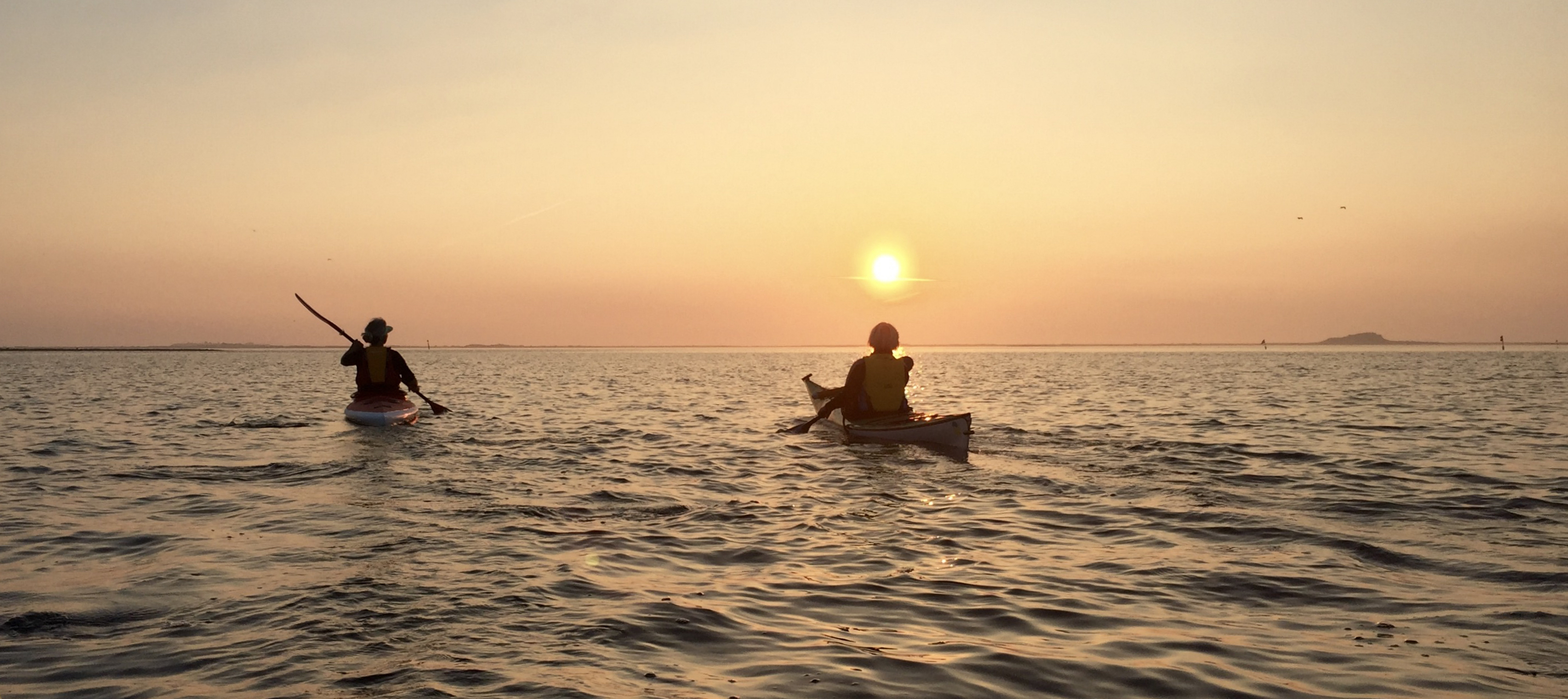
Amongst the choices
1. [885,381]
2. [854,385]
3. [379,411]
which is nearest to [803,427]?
[854,385]

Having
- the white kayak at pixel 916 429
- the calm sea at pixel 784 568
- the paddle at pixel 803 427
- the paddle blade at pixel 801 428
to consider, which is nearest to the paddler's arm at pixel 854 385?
the white kayak at pixel 916 429

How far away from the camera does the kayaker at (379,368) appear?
23312 mm

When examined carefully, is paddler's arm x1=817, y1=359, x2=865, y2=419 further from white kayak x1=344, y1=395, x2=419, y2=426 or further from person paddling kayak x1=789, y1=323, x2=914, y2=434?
white kayak x1=344, y1=395, x2=419, y2=426

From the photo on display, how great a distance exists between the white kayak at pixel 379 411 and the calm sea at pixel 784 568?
69.0 inches

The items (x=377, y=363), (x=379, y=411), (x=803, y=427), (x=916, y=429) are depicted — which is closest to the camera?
(x=916, y=429)

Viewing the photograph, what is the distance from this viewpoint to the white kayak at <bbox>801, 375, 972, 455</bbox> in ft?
57.2

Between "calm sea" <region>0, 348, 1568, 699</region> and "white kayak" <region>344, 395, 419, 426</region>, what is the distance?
1.75 m

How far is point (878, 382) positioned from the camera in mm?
19109

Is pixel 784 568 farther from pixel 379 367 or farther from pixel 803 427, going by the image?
pixel 379 367

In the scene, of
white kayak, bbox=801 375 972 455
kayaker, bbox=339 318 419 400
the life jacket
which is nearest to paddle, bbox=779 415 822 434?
white kayak, bbox=801 375 972 455

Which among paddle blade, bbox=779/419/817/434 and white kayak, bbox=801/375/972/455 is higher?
white kayak, bbox=801/375/972/455

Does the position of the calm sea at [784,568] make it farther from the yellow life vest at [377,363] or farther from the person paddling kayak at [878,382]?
the yellow life vest at [377,363]

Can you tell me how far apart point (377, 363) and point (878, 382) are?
12.5 meters

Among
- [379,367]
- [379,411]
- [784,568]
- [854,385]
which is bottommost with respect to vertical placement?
[784,568]
